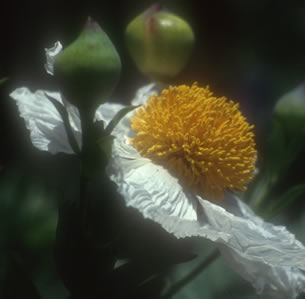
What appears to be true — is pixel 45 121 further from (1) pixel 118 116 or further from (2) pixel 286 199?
(2) pixel 286 199

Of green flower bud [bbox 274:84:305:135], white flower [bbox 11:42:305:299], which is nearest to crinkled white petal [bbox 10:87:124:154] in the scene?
white flower [bbox 11:42:305:299]

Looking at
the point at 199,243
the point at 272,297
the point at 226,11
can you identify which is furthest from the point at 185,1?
the point at 272,297

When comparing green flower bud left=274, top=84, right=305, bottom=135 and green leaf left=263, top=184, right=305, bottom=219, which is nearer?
green leaf left=263, top=184, right=305, bottom=219

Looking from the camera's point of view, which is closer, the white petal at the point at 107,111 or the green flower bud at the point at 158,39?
the green flower bud at the point at 158,39

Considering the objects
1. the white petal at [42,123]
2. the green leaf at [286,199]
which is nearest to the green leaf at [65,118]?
the white petal at [42,123]

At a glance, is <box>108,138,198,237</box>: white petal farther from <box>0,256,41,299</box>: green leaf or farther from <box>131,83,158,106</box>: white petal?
<box>131,83,158,106</box>: white petal

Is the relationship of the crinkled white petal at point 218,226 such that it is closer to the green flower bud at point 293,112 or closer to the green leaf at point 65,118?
the green leaf at point 65,118

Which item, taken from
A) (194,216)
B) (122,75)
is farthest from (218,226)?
(122,75)
